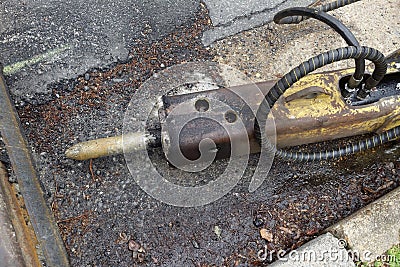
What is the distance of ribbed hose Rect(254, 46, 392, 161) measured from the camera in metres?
1.81

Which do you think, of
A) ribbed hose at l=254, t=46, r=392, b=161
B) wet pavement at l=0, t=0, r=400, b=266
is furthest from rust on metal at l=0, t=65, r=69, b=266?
ribbed hose at l=254, t=46, r=392, b=161

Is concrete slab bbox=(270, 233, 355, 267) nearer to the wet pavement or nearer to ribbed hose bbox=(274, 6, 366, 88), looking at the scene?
the wet pavement

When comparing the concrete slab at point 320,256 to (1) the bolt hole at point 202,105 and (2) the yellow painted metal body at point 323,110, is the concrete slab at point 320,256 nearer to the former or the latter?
(2) the yellow painted metal body at point 323,110

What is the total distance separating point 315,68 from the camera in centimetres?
183

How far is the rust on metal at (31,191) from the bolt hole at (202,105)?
0.92 m

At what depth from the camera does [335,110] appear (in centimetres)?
219

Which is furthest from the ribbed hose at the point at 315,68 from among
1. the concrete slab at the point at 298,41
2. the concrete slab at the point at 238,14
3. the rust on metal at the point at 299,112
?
the concrete slab at the point at 238,14

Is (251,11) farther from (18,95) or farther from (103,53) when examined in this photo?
(18,95)

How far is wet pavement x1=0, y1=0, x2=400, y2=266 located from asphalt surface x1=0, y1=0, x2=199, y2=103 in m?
0.08

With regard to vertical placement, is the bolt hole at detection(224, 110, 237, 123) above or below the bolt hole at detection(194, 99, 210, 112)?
below

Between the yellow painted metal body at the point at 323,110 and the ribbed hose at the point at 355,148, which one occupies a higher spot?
the yellow painted metal body at the point at 323,110

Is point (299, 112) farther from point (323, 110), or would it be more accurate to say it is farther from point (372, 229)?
point (372, 229)

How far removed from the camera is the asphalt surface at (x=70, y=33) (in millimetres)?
2754

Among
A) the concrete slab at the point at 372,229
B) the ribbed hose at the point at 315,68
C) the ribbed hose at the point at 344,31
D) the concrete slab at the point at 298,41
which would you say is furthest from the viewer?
the concrete slab at the point at 298,41
